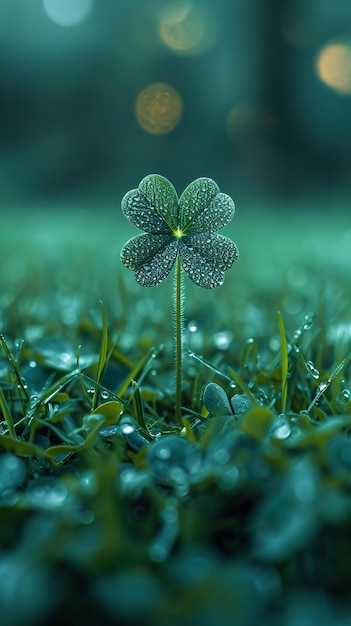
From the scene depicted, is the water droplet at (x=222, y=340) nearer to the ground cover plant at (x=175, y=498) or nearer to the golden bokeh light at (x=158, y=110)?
the ground cover plant at (x=175, y=498)

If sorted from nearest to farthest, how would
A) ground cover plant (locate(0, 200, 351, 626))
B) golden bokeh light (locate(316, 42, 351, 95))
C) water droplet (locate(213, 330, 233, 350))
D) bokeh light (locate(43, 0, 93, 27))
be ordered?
ground cover plant (locate(0, 200, 351, 626)), water droplet (locate(213, 330, 233, 350)), golden bokeh light (locate(316, 42, 351, 95)), bokeh light (locate(43, 0, 93, 27))

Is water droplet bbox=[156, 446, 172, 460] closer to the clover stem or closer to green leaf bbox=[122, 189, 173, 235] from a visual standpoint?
the clover stem

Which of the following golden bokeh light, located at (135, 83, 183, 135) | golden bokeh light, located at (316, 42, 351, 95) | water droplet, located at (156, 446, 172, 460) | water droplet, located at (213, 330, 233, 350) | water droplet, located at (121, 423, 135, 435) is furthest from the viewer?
golden bokeh light, located at (135, 83, 183, 135)

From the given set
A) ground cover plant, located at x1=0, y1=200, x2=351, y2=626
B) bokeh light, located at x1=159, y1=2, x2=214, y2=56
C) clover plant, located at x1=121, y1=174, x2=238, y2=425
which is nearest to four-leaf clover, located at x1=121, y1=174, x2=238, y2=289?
clover plant, located at x1=121, y1=174, x2=238, y2=425

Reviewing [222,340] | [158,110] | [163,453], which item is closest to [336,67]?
[158,110]

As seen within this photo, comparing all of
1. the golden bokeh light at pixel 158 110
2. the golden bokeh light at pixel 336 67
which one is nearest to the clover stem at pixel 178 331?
the golden bokeh light at pixel 158 110

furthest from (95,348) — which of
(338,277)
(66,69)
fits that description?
(66,69)
